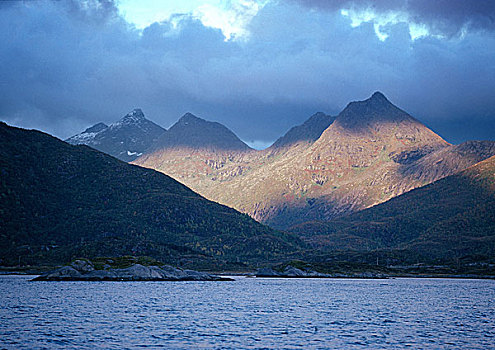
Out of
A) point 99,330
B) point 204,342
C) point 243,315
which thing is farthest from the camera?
point 243,315

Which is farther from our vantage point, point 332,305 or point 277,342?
point 332,305

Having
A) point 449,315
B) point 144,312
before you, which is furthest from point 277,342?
point 449,315

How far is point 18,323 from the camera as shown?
8600cm

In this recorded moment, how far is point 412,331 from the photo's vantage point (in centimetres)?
8462

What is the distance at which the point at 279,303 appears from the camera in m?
140

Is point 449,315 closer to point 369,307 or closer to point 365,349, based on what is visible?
point 369,307

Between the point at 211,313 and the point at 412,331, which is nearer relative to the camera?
the point at 412,331

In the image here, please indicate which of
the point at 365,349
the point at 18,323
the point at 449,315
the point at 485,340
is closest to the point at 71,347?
the point at 18,323

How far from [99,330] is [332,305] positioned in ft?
233

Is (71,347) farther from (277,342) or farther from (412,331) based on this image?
(412,331)

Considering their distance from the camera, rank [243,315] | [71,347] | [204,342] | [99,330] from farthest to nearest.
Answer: [243,315] → [99,330] → [204,342] → [71,347]

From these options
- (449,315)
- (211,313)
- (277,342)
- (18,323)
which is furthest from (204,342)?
(449,315)

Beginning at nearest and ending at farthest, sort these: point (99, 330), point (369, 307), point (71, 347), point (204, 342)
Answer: point (71, 347)
point (204, 342)
point (99, 330)
point (369, 307)

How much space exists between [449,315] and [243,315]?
43.6 metres
